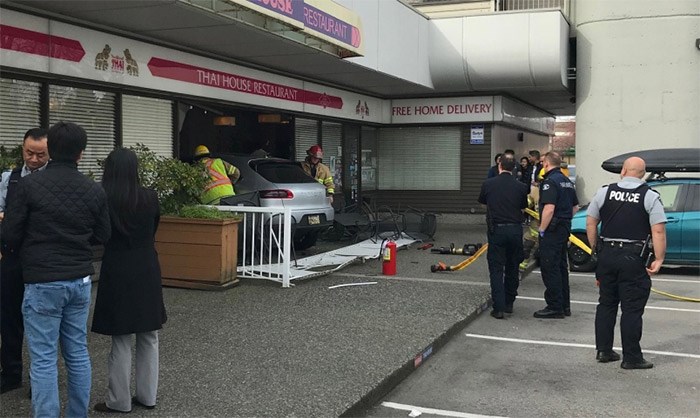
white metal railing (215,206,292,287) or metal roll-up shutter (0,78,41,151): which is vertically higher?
metal roll-up shutter (0,78,41,151)

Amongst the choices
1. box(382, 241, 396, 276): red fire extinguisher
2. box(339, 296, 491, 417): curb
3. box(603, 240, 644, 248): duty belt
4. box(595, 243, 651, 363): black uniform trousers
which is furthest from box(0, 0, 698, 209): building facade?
box(595, 243, 651, 363): black uniform trousers

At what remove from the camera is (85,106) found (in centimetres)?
943

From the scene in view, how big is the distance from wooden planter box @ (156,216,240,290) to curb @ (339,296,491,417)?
2.94m

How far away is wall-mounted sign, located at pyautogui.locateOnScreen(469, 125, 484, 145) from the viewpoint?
18094 millimetres

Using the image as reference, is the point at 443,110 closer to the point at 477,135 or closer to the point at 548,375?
the point at 477,135

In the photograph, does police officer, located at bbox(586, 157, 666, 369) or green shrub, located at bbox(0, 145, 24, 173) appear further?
green shrub, located at bbox(0, 145, 24, 173)

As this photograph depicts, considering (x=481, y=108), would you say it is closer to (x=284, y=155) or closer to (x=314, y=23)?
(x=284, y=155)

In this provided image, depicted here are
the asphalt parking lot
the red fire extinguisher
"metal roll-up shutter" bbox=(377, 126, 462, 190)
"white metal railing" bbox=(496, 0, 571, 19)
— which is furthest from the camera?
"metal roll-up shutter" bbox=(377, 126, 462, 190)

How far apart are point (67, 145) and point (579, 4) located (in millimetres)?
14191

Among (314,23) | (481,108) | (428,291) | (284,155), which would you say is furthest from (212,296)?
(481,108)

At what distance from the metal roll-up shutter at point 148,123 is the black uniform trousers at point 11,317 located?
5.75m

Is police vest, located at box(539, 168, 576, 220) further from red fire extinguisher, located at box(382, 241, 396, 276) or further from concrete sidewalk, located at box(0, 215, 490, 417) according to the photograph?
red fire extinguisher, located at box(382, 241, 396, 276)


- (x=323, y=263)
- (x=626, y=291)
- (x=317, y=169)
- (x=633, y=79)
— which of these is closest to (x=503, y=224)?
(x=626, y=291)

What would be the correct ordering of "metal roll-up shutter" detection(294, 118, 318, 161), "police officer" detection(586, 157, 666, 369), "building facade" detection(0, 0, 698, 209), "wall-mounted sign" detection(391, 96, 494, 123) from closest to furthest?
"police officer" detection(586, 157, 666, 369)
"building facade" detection(0, 0, 698, 209)
"metal roll-up shutter" detection(294, 118, 318, 161)
"wall-mounted sign" detection(391, 96, 494, 123)
